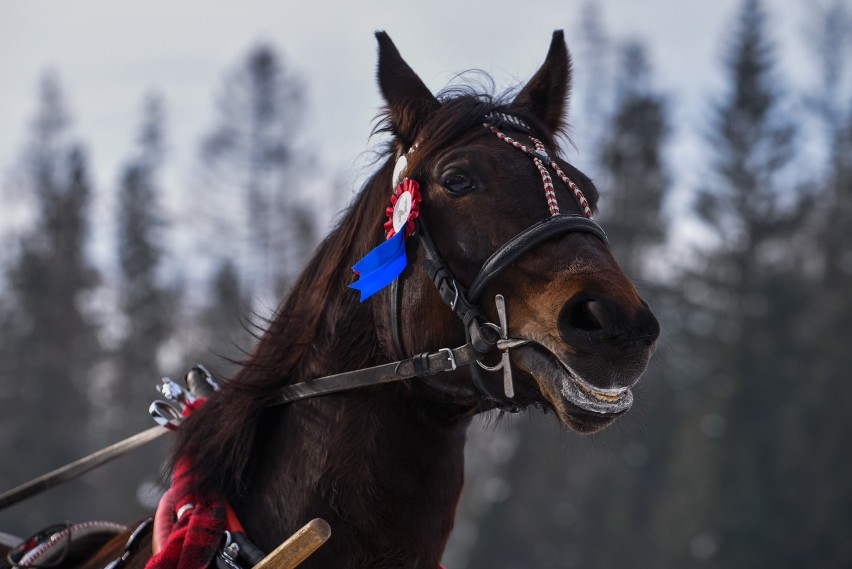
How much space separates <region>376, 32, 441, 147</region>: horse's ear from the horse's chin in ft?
3.30

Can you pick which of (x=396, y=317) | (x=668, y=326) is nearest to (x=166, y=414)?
(x=396, y=317)

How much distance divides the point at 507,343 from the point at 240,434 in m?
1.01

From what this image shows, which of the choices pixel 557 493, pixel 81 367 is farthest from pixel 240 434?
pixel 81 367

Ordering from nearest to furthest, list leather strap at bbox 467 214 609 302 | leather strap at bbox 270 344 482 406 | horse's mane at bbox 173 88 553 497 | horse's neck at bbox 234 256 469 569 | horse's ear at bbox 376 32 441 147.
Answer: leather strap at bbox 467 214 609 302
leather strap at bbox 270 344 482 406
horse's neck at bbox 234 256 469 569
horse's mane at bbox 173 88 553 497
horse's ear at bbox 376 32 441 147

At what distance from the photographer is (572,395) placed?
2705 millimetres

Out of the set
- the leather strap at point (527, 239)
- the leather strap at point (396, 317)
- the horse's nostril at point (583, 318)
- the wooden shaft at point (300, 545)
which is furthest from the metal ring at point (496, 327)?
the wooden shaft at point (300, 545)

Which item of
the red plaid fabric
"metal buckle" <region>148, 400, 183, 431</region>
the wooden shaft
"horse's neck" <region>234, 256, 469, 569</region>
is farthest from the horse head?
"metal buckle" <region>148, 400, 183, 431</region>

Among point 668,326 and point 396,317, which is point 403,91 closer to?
point 396,317

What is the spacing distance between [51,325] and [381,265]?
27940 mm

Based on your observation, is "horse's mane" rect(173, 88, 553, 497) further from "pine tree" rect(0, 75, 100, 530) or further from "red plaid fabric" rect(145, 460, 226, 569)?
"pine tree" rect(0, 75, 100, 530)

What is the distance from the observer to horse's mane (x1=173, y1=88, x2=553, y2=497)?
10.7 ft

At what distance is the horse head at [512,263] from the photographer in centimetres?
269

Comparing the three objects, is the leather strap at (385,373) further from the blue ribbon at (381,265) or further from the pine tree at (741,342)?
the pine tree at (741,342)

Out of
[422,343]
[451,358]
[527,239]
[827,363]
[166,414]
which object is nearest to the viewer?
[527,239]
